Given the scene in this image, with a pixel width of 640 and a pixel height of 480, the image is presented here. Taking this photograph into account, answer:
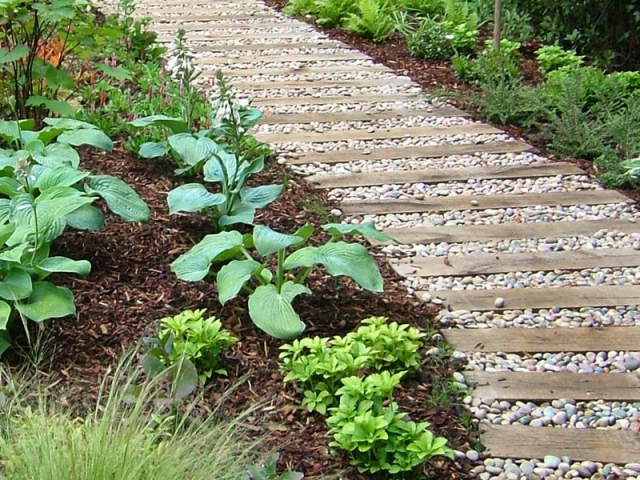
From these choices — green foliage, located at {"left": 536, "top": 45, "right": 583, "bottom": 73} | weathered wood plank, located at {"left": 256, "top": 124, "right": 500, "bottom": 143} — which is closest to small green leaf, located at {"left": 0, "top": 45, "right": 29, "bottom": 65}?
weathered wood plank, located at {"left": 256, "top": 124, "right": 500, "bottom": 143}

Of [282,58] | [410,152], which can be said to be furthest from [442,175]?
[282,58]

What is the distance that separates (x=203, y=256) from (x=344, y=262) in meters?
0.50

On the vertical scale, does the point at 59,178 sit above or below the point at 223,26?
above

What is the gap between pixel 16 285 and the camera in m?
2.79

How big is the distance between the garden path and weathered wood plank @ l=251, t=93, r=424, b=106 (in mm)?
19

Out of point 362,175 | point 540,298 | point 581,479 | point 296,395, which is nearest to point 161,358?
point 296,395

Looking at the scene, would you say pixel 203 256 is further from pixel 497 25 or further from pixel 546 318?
pixel 497 25

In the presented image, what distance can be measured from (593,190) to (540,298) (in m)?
1.21

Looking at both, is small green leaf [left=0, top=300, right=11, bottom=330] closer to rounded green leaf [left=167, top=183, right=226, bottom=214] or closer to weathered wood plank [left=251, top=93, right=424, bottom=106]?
rounded green leaf [left=167, top=183, right=226, bottom=214]

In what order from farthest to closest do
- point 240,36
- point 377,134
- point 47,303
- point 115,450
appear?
1. point 240,36
2. point 377,134
3. point 47,303
4. point 115,450

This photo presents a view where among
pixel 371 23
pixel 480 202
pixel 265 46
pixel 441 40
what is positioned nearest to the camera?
pixel 480 202

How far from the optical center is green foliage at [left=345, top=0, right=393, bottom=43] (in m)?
7.07

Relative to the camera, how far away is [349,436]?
94.3 inches

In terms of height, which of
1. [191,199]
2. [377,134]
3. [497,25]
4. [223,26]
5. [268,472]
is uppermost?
[497,25]
